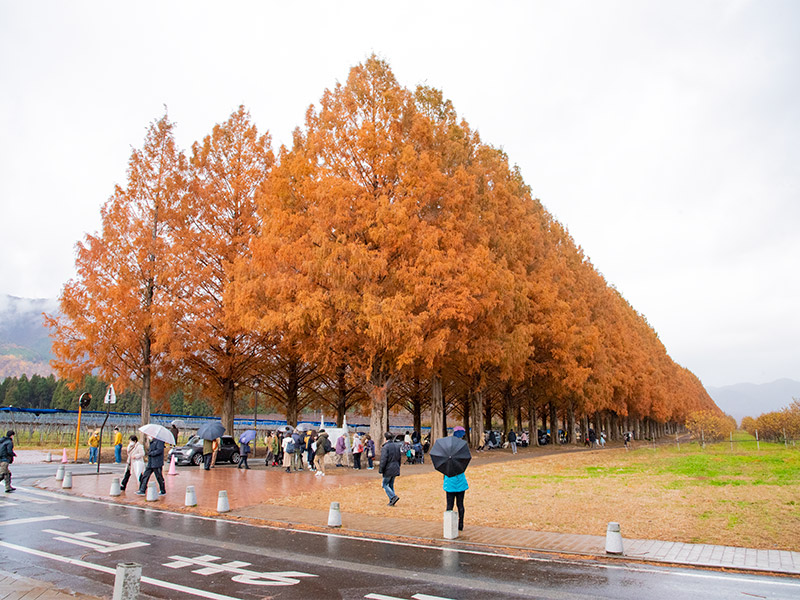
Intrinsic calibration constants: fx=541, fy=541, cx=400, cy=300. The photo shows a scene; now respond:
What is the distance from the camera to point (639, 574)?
721 cm

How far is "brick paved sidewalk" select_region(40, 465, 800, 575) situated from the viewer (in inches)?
307

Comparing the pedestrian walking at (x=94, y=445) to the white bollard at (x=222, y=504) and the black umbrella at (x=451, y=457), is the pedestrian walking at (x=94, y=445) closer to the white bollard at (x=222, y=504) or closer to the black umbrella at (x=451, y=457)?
the white bollard at (x=222, y=504)

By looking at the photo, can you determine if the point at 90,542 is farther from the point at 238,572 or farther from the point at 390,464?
the point at 390,464

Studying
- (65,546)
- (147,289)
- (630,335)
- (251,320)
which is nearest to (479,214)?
(251,320)

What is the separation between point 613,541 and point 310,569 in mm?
4503

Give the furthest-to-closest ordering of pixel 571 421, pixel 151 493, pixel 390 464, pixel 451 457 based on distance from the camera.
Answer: pixel 571 421 → pixel 151 493 → pixel 390 464 → pixel 451 457

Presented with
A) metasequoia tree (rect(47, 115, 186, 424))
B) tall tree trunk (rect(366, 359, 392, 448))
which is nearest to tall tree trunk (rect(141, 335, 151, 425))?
metasequoia tree (rect(47, 115, 186, 424))

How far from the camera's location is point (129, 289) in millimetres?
25203

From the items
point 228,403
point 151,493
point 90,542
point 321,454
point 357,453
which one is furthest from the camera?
point 228,403

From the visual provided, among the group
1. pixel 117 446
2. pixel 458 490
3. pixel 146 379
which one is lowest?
pixel 117 446

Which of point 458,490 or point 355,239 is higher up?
point 355,239

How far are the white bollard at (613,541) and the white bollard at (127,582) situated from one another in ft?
21.5

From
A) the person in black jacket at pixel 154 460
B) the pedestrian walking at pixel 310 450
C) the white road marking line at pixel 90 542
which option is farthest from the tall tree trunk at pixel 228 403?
the white road marking line at pixel 90 542

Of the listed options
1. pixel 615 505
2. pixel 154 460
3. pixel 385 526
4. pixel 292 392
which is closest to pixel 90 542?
pixel 385 526
